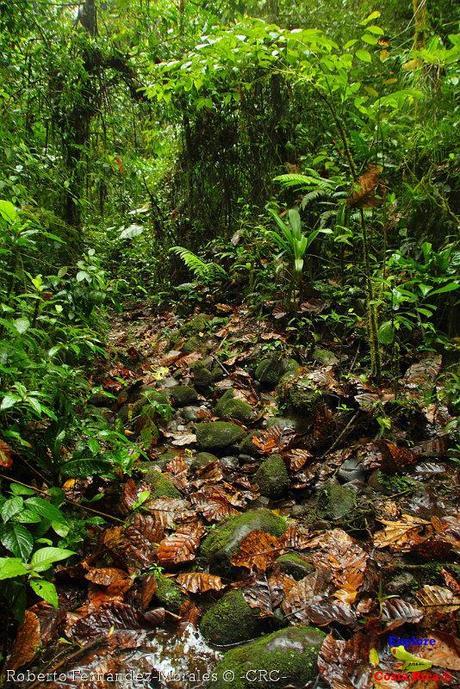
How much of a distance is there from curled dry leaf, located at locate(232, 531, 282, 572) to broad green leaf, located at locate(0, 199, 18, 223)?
2.28m

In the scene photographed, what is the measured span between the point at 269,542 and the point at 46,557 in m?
1.21

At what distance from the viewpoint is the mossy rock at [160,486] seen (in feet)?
9.64

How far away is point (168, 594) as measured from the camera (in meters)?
2.21

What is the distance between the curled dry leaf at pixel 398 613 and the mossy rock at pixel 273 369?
8.04 feet

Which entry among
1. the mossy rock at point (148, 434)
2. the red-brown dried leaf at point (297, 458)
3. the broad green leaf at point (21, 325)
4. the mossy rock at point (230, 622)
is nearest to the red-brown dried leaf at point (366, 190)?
the red-brown dried leaf at point (297, 458)

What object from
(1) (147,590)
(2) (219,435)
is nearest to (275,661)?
(1) (147,590)

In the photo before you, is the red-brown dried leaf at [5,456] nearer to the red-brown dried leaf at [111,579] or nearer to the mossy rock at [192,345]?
the red-brown dried leaf at [111,579]

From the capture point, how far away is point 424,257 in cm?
398

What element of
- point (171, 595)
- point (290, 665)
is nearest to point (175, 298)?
point (171, 595)

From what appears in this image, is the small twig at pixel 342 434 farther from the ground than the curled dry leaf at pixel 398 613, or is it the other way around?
the curled dry leaf at pixel 398 613

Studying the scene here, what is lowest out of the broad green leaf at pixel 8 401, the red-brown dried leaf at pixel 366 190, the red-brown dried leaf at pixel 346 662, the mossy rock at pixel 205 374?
the mossy rock at pixel 205 374

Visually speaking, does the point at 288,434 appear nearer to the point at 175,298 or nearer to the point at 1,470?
the point at 1,470

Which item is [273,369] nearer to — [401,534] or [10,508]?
[401,534]

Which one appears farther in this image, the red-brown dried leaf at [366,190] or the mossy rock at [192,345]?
the mossy rock at [192,345]
